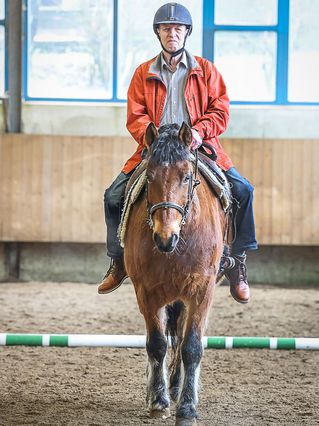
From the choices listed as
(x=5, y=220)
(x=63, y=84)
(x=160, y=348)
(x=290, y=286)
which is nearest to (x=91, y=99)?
(x=63, y=84)

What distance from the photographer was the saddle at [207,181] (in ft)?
16.0

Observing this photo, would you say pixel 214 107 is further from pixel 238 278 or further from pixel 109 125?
pixel 109 125

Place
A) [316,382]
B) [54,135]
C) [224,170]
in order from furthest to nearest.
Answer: [54,135] → [316,382] → [224,170]

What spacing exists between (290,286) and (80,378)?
236 inches

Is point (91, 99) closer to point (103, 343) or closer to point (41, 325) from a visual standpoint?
point (41, 325)

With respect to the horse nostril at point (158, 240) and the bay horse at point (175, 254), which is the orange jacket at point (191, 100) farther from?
the horse nostril at point (158, 240)

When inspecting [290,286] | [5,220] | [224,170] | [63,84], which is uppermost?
[63,84]

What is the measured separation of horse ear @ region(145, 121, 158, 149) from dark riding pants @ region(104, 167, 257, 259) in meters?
0.82

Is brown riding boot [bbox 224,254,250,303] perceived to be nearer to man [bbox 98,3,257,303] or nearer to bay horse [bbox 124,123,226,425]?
man [bbox 98,3,257,303]

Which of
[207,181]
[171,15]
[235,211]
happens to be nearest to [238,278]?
[235,211]

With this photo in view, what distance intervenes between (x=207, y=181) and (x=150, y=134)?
60 centimetres

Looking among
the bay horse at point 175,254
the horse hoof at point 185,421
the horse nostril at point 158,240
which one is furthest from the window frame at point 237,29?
the horse nostril at point 158,240

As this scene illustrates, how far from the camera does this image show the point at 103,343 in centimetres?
623

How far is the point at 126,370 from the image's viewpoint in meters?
6.43
